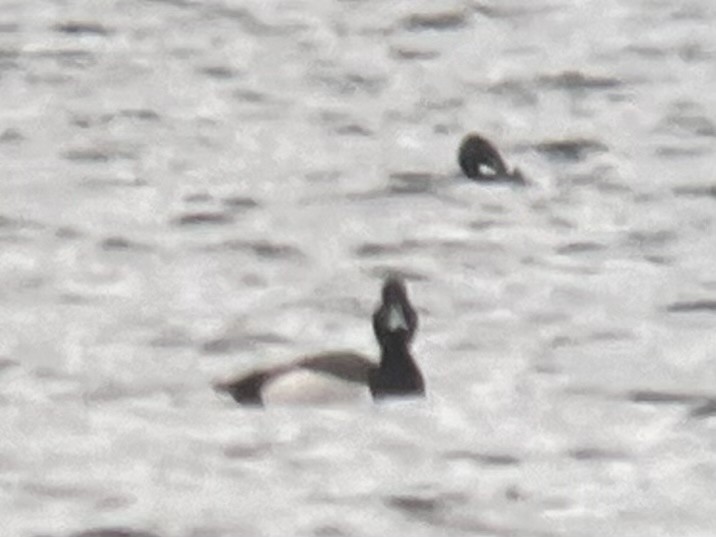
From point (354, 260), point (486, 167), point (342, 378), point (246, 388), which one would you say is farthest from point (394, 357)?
point (486, 167)

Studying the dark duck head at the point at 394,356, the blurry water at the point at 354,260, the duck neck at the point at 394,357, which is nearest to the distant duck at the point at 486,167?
the blurry water at the point at 354,260

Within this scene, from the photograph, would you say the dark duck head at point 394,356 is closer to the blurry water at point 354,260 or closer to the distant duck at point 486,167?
the blurry water at point 354,260

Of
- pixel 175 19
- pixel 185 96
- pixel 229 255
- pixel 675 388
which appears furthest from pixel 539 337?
pixel 175 19

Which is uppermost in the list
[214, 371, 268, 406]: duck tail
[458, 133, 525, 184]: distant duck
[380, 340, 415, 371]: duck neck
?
[458, 133, 525, 184]: distant duck

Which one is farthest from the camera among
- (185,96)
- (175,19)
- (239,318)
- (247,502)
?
(175,19)

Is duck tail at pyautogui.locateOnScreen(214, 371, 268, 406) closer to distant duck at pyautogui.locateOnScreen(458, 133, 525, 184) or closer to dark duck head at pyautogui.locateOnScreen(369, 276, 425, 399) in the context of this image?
dark duck head at pyautogui.locateOnScreen(369, 276, 425, 399)

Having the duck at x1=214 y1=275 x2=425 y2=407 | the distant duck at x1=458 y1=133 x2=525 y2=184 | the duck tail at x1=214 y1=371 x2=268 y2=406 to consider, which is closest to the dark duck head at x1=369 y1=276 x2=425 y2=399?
the duck at x1=214 y1=275 x2=425 y2=407

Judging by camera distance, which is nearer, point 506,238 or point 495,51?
point 506,238

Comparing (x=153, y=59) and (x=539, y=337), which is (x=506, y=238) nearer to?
(x=539, y=337)
